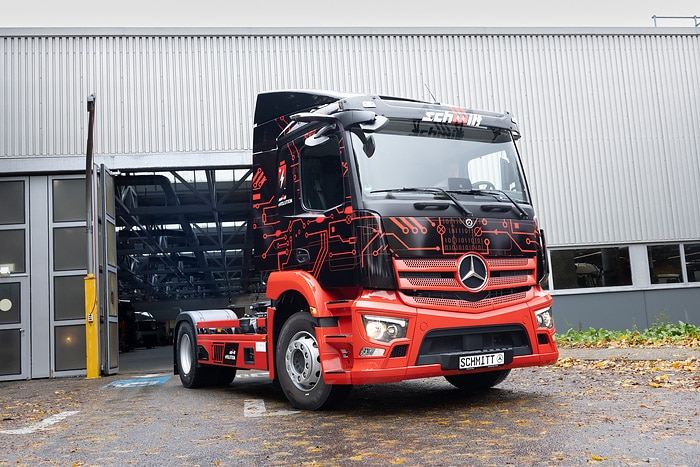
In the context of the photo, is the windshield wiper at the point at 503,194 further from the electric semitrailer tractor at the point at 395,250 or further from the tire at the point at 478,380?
the tire at the point at 478,380

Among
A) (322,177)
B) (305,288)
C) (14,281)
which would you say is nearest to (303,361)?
(305,288)

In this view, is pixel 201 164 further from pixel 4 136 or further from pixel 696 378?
pixel 696 378

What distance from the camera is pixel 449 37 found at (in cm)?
1925

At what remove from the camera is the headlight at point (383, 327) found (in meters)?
6.54

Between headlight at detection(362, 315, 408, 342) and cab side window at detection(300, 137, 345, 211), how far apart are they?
47.2 inches

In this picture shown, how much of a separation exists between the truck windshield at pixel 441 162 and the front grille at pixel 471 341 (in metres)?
1.34

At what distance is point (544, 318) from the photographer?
7.36 meters

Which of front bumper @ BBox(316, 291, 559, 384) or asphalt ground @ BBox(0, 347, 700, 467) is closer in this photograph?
asphalt ground @ BBox(0, 347, 700, 467)

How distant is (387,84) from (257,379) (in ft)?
30.2

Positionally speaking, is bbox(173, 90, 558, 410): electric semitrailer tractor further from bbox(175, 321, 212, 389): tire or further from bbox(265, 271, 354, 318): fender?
bbox(175, 321, 212, 389): tire

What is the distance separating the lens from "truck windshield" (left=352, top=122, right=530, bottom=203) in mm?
6938

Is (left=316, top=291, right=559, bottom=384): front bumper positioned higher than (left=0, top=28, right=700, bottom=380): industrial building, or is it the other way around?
(left=0, top=28, right=700, bottom=380): industrial building

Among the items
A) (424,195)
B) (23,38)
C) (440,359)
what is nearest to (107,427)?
(440,359)

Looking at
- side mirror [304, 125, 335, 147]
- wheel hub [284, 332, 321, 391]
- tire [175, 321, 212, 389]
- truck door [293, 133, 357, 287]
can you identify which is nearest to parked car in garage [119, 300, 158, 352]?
tire [175, 321, 212, 389]
